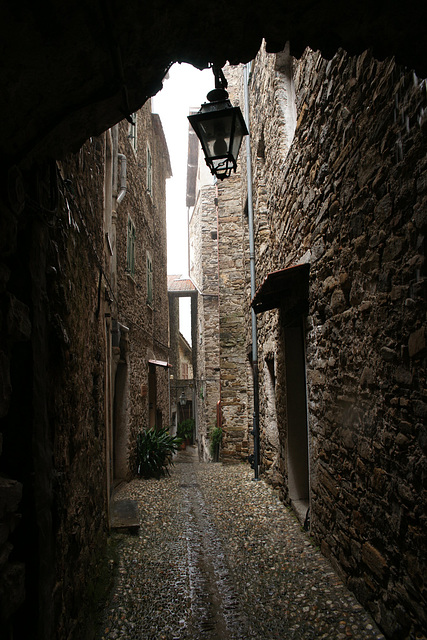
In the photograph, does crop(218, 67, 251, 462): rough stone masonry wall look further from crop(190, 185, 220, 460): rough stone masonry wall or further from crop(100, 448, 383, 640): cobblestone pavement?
crop(100, 448, 383, 640): cobblestone pavement

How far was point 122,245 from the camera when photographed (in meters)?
7.33

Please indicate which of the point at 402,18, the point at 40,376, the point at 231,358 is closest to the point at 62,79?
the point at 40,376

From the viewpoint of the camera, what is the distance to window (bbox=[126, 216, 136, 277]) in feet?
25.7

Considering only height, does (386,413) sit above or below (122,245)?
below

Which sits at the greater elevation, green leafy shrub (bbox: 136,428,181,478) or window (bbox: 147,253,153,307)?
window (bbox: 147,253,153,307)

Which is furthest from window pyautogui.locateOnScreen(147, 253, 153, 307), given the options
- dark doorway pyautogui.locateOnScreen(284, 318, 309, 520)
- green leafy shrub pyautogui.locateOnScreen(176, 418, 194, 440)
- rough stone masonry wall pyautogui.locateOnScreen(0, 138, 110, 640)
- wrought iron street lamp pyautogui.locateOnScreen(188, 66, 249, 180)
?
green leafy shrub pyautogui.locateOnScreen(176, 418, 194, 440)

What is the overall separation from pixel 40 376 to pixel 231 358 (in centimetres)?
797

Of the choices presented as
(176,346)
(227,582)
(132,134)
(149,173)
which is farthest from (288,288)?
(176,346)

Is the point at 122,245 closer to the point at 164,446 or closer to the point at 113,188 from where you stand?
the point at 113,188

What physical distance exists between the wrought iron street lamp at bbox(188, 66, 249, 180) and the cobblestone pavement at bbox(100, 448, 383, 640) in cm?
321

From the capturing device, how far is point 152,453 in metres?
7.67

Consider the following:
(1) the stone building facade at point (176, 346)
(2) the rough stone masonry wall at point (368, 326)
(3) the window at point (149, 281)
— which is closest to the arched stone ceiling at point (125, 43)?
(2) the rough stone masonry wall at point (368, 326)

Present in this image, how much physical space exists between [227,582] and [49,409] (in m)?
2.20

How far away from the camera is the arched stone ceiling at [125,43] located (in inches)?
52.9
